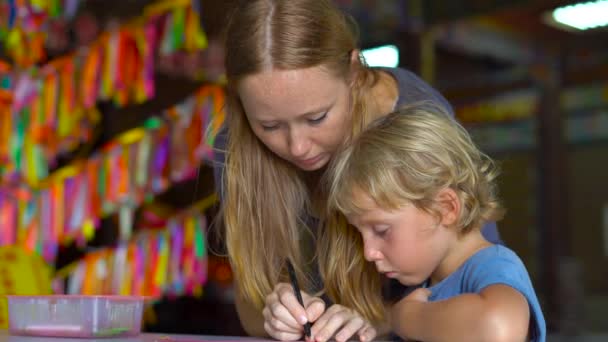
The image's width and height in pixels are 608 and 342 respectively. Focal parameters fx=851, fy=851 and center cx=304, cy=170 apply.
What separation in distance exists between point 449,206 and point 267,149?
0.41 m

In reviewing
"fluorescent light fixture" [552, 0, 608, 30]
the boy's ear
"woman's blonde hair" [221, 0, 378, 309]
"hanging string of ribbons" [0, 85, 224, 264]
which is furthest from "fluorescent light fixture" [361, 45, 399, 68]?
the boy's ear

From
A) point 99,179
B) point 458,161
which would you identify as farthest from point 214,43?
point 458,161

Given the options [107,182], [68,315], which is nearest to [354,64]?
[68,315]

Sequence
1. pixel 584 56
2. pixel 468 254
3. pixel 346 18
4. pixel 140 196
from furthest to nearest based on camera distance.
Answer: pixel 584 56
pixel 140 196
pixel 346 18
pixel 468 254

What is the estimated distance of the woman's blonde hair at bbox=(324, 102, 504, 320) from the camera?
1.25 m

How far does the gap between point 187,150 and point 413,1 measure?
2104mm

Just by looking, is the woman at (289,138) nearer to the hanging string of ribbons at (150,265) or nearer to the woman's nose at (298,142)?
the woman's nose at (298,142)

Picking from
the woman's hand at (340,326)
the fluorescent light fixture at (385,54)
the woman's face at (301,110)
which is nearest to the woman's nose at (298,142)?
the woman's face at (301,110)

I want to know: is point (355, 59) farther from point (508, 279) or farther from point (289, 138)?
point (508, 279)

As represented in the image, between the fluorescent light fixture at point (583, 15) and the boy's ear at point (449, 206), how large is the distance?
3.96 meters

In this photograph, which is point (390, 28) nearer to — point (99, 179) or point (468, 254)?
point (99, 179)

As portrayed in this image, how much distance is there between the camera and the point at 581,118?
5762mm

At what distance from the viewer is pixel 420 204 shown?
126 centimetres

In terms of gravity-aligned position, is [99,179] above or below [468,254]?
below
